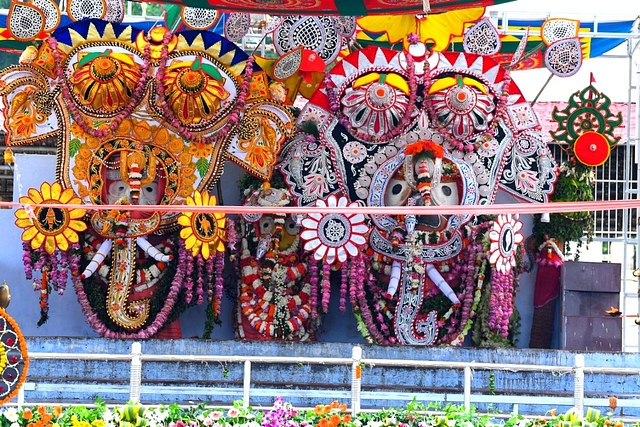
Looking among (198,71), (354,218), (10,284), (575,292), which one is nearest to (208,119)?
(198,71)

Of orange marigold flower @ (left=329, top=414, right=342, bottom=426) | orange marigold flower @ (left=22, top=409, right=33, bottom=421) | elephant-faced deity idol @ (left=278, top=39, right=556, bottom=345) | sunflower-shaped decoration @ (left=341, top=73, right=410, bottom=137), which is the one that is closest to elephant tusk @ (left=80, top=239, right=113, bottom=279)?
elephant-faced deity idol @ (left=278, top=39, right=556, bottom=345)

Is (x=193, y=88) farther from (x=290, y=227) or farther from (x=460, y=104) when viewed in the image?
(x=460, y=104)

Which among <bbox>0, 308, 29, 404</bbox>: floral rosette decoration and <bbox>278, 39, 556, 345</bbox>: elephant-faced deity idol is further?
<bbox>278, 39, 556, 345</bbox>: elephant-faced deity idol

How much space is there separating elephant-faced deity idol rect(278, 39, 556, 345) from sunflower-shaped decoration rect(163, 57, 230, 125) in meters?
1.09

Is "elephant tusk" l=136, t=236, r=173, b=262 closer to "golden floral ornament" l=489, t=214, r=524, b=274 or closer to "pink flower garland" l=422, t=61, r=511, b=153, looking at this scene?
"pink flower garland" l=422, t=61, r=511, b=153

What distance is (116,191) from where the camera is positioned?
1631cm

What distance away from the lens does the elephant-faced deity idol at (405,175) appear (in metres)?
16.3

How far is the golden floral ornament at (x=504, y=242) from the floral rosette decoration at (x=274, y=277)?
2.00 m

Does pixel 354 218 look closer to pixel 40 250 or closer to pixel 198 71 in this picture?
pixel 198 71

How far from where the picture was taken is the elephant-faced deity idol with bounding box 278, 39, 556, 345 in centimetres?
1628

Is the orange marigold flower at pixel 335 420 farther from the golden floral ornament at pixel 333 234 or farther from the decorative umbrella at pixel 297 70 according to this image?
the decorative umbrella at pixel 297 70

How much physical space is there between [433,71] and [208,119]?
8.51 ft

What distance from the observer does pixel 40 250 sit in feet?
52.7

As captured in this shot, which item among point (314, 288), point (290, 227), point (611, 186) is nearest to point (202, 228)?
point (290, 227)
